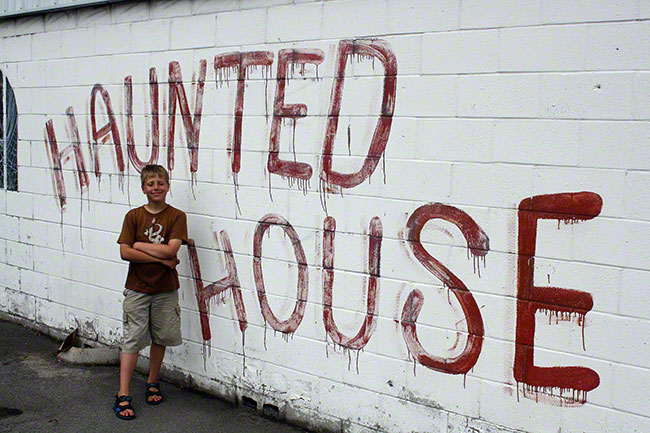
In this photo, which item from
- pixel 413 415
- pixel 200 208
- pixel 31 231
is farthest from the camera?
pixel 31 231

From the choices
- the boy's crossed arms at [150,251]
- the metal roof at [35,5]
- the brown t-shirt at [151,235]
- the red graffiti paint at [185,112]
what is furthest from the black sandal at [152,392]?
the metal roof at [35,5]

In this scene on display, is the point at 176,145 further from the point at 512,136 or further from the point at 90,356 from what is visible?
the point at 512,136

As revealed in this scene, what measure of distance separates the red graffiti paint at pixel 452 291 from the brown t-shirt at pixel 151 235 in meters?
1.72

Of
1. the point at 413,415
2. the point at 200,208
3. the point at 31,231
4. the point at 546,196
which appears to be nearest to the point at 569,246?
the point at 546,196

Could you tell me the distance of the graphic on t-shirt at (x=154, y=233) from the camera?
493 cm

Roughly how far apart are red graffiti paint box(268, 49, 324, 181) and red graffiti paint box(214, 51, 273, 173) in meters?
0.17

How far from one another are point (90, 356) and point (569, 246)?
13.3 feet

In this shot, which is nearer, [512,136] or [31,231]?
[512,136]

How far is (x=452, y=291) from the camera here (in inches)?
156

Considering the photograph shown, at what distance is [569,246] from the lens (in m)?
3.54

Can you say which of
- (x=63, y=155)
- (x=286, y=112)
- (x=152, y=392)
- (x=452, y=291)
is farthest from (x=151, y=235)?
(x=452, y=291)

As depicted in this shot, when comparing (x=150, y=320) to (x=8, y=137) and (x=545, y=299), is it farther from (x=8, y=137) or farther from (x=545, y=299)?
(x=8, y=137)

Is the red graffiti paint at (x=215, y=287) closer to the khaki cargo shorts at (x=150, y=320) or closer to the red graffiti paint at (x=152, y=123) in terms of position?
the khaki cargo shorts at (x=150, y=320)

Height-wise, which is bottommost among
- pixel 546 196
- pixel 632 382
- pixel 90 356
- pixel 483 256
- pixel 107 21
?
pixel 90 356
